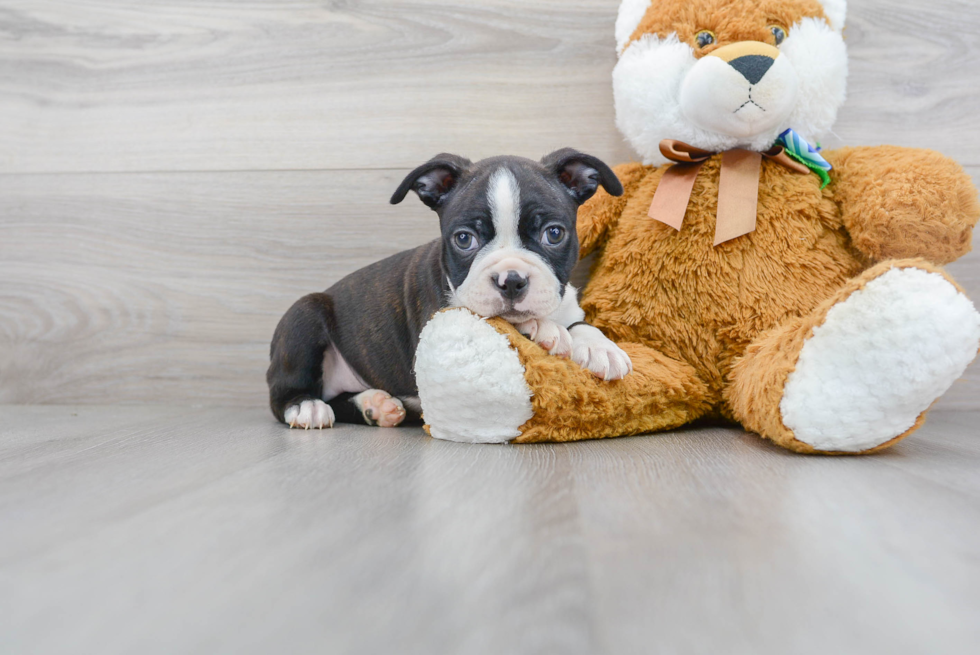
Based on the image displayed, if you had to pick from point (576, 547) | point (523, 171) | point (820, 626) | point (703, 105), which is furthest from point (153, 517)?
point (703, 105)

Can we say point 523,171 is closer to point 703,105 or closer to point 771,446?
point 703,105

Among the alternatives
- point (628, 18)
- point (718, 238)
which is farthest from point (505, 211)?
point (628, 18)

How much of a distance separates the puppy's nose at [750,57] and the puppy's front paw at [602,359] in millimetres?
743

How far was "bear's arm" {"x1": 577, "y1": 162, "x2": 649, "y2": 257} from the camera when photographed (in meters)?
2.03

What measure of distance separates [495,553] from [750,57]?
4.70 ft

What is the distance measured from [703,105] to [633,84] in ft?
0.83

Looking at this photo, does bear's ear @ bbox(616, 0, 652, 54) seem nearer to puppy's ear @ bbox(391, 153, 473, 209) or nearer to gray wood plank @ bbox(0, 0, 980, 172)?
gray wood plank @ bbox(0, 0, 980, 172)

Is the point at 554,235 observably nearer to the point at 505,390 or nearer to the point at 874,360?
the point at 505,390

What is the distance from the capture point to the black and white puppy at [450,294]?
1.64m

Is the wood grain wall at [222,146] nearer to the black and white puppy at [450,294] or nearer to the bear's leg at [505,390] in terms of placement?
the black and white puppy at [450,294]

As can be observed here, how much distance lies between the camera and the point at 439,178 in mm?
1902

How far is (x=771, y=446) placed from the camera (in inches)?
60.0

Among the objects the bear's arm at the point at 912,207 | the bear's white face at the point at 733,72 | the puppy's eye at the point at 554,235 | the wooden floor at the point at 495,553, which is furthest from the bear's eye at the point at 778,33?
the wooden floor at the point at 495,553

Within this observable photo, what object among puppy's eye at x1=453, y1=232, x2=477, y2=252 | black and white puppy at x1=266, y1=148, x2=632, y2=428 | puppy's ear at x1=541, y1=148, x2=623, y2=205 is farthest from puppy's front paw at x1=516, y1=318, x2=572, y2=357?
puppy's ear at x1=541, y1=148, x2=623, y2=205
